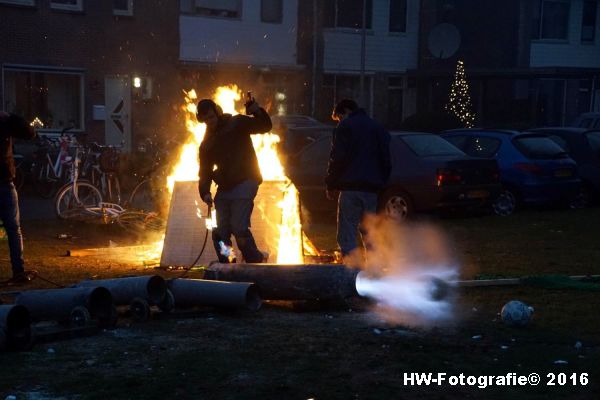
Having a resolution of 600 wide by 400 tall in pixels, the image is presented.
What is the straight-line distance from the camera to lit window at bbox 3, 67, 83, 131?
2616 cm

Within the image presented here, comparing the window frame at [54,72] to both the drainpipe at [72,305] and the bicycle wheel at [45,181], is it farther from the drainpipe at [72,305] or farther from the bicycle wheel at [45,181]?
the drainpipe at [72,305]

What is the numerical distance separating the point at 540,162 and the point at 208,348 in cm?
1229

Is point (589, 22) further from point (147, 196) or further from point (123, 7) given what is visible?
point (147, 196)

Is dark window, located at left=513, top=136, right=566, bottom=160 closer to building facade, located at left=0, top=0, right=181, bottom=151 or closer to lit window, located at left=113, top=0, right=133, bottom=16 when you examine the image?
building facade, located at left=0, top=0, right=181, bottom=151

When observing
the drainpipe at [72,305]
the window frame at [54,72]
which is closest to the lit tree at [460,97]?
the window frame at [54,72]

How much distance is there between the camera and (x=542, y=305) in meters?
8.95

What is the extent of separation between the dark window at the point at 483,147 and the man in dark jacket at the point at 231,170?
946cm

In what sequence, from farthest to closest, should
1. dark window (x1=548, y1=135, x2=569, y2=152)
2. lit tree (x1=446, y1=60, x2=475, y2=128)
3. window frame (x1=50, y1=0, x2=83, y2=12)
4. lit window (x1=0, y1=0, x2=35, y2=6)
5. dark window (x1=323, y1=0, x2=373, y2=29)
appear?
lit tree (x1=446, y1=60, x2=475, y2=128)
dark window (x1=323, y1=0, x2=373, y2=29)
window frame (x1=50, y1=0, x2=83, y2=12)
lit window (x1=0, y1=0, x2=35, y2=6)
dark window (x1=548, y1=135, x2=569, y2=152)

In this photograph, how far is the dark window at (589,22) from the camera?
40.4 m

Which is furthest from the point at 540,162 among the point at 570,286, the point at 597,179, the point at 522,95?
the point at 522,95

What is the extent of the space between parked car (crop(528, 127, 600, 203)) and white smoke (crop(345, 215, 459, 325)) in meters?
6.43

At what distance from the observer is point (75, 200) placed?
15.9 metres

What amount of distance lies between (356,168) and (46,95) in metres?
18.7

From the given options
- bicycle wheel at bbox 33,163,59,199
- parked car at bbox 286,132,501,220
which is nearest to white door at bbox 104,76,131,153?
bicycle wheel at bbox 33,163,59,199
